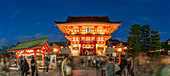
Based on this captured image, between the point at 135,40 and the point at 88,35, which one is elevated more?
the point at 88,35

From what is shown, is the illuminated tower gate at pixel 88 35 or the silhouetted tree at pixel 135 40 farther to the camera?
the illuminated tower gate at pixel 88 35

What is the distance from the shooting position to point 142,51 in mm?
30797

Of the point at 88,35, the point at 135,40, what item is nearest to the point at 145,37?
the point at 135,40

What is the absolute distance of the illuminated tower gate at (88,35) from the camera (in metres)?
38.1

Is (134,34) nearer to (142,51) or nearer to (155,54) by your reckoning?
(142,51)

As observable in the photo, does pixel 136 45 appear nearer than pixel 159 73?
No

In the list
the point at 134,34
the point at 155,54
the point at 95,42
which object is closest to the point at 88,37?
the point at 95,42

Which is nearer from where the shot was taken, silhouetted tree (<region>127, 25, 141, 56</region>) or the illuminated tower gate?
silhouetted tree (<region>127, 25, 141, 56</region>)

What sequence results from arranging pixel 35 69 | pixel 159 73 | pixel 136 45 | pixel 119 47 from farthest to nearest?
pixel 136 45 < pixel 119 47 < pixel 35 69 < pixel 159 73

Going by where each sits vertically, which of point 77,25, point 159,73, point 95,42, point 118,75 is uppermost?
point 77,25

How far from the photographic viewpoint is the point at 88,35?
126ft

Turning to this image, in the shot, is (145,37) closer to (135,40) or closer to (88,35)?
(135,40)

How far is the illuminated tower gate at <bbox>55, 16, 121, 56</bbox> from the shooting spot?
125 feet

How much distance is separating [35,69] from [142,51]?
943 inches
